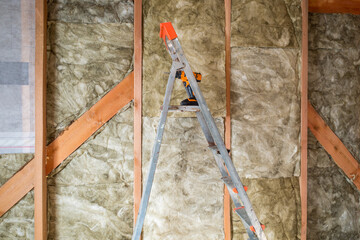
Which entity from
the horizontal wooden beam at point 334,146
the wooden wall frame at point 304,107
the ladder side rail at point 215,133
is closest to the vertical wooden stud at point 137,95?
the ladder side rail at point 215,133

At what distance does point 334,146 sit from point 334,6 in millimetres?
1298

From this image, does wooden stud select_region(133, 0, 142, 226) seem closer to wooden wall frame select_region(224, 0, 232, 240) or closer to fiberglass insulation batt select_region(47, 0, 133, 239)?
fiberglass insulation batt select_region(47, 0, 133, 239)

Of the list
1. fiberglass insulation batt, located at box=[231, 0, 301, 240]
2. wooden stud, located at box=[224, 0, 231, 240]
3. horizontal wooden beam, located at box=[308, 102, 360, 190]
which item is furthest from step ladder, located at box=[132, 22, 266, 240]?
horizontal wooden beam, located at box=[308, 102, 360, 190]

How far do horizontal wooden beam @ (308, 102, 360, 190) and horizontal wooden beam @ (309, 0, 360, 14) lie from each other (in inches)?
35.2

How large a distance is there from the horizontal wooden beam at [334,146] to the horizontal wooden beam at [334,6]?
0.89 metres

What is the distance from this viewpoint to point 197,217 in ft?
5.48

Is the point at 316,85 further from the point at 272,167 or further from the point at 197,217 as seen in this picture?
the point at 197,217

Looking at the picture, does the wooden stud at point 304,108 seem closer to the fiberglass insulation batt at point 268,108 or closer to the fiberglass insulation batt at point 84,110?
the fiberglass insulation batt at point 268,108

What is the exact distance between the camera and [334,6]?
1887mm

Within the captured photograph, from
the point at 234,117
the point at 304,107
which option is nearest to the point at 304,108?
the point at 304,107

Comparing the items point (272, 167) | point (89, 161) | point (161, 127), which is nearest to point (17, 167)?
point (89, 161)

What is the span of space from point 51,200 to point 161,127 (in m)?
1.19

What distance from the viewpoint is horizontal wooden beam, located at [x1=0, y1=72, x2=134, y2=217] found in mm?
1588

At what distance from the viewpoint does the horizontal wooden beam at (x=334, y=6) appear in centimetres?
187
